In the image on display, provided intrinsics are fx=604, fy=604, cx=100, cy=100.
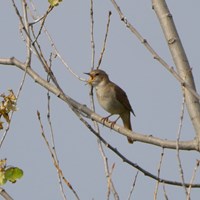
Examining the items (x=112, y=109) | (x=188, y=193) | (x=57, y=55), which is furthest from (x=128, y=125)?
(x=188, y=193)

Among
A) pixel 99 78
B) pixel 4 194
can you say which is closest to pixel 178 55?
pixel 4 194

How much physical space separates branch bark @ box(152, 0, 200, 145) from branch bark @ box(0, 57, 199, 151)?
0.14 metres

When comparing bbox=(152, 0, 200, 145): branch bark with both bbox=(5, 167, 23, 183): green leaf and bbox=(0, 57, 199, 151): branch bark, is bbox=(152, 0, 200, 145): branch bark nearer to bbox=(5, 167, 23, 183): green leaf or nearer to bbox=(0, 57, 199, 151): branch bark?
bbox=(0, 57, 199, 151): branch bark

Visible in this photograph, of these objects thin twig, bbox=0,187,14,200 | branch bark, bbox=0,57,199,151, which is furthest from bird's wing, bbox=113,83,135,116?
thin twig, bbox=0,187,14,200

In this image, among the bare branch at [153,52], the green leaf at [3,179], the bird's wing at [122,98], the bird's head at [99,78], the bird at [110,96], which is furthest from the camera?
the bird's wing at [122,98]

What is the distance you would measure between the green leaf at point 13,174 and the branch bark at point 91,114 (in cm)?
60

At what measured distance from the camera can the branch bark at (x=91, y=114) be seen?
4148mm

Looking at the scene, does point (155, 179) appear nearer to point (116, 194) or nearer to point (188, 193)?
point (116, 194)

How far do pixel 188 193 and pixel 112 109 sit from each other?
4.87 m

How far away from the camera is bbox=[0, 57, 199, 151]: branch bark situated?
415 centimetres

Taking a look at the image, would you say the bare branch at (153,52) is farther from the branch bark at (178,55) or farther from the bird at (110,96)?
the bird at (110,96)

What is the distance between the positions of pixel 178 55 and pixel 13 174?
4.52 ft

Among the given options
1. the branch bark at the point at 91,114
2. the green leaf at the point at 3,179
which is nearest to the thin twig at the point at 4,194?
the green leaf at the point at 3,179

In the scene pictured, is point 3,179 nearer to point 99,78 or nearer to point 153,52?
point 153,52
